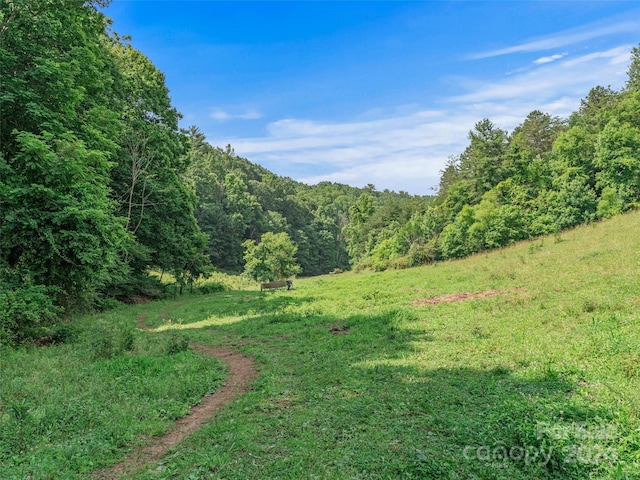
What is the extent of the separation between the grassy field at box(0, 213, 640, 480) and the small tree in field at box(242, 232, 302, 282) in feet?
107

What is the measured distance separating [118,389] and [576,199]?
40300 millimetres

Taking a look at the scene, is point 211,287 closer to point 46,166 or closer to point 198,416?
point 46,166

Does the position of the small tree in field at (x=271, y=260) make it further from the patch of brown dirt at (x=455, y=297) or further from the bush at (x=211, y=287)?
the patch of brown dirt at (x=455, y=297)

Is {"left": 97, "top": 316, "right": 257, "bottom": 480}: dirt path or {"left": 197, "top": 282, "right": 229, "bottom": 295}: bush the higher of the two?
{"left": 97, "top": 316, "right": 257, "bottom": 480}: dirt path

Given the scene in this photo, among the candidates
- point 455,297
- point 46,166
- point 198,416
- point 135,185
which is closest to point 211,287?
point 135,185

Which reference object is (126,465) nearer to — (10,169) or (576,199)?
(10,169)

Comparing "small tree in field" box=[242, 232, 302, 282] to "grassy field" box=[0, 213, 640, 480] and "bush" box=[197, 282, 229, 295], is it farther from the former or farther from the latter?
"grassy field" box=[0, 213, 640, 480]

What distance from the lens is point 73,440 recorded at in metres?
5.23

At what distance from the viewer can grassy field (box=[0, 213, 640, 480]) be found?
4.48 m

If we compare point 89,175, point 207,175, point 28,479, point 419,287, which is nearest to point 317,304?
point 419,287

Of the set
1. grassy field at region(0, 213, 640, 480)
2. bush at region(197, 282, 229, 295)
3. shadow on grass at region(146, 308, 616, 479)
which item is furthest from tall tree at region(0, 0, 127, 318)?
bush at region(197, 282, 229, 295)

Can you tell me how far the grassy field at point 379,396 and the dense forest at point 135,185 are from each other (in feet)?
10.7

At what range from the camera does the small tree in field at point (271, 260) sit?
150 feet

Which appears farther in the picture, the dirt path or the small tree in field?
the small tree in field
